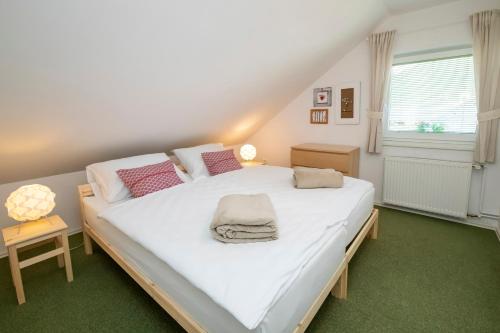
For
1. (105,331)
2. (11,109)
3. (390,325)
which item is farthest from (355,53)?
(105,331)

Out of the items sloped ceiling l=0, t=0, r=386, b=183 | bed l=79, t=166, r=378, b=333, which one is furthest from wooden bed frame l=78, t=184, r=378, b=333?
sloped ceiling l=0, t=0, r=386, b=183

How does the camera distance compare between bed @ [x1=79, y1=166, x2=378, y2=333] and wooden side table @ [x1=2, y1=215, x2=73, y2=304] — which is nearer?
bed @ [x1=79, y1=166, x2=378, y2=333]

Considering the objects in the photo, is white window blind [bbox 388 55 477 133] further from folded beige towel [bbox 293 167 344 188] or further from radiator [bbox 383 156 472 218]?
folded beige towel [bbox 293 167 344 188]

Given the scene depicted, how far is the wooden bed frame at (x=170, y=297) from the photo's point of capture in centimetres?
132

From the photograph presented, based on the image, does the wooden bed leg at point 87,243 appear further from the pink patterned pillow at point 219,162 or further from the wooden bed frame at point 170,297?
the pink patterned pillow at point 219,162

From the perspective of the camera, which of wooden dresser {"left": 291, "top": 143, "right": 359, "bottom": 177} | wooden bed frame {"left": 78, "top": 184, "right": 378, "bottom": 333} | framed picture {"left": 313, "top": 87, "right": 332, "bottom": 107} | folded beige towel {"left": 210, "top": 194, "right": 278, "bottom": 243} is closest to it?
wooden bed frame {"left": 78, "top": 184, "right": 378, "bottom": 333}

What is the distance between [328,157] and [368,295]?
1814mm

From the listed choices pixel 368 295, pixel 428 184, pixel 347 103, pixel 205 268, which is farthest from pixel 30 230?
pixel 428 184

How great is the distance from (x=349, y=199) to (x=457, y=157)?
5.79ft

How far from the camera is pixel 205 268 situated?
126 centimetres

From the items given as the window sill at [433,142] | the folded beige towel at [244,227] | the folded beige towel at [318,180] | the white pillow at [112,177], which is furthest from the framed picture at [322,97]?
the folded beige towel at [244,227]

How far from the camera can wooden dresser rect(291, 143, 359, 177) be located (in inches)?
128

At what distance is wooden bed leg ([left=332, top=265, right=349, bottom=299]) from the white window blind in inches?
88.4

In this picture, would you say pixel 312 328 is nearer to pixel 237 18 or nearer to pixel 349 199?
pixel 349 199
